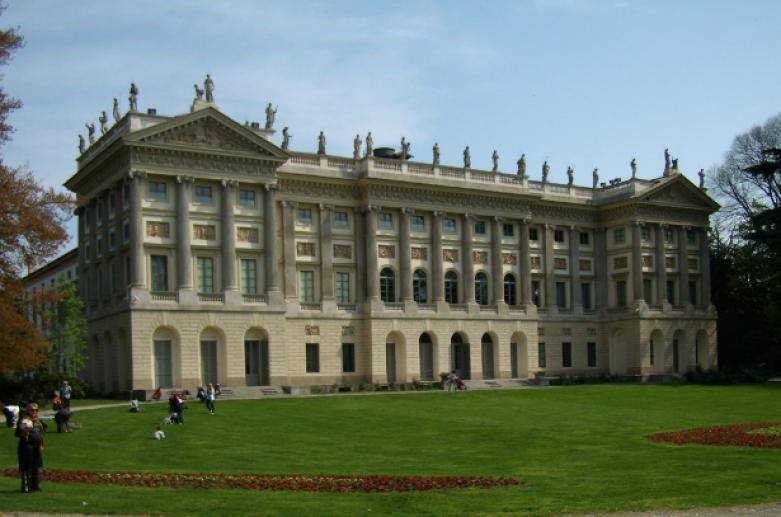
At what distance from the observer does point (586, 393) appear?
6284 centimetres

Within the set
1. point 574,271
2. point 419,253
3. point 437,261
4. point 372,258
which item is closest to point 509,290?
point 574,271

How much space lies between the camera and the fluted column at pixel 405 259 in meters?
72.7

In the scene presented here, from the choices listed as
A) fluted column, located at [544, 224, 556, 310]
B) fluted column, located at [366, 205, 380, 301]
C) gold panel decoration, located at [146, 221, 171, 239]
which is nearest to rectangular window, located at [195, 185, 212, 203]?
gold panel decoration, located at [146, 221, 171, 239]

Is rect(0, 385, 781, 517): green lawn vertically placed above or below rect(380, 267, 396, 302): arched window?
below

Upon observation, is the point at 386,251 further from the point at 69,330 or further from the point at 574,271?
the point at 69,330

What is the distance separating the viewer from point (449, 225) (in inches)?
2985

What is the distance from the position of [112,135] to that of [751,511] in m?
52.8

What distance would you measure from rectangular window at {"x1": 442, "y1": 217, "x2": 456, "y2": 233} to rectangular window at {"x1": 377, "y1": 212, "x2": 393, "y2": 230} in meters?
4.64

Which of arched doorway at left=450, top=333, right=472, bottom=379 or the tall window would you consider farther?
arched doorway at left=450, top=333, right=472, bottom=379

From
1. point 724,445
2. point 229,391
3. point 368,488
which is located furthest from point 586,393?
point 368,488

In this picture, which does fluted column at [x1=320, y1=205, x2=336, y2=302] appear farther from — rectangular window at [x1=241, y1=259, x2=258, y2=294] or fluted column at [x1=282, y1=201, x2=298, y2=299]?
rectangular window at [x1=241, y1=259, x2=258, y2=294]

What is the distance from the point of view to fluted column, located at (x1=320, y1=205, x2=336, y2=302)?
6975 cm

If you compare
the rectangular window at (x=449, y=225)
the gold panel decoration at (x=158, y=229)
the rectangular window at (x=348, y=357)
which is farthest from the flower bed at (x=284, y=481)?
the rectangular window at (x=449, y=225)

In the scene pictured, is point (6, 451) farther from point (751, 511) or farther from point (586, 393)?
point (586, 393)
